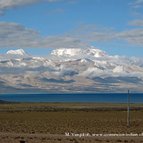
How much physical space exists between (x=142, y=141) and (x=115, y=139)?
2087 millimetres

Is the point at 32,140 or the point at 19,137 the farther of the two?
the point at 19,137

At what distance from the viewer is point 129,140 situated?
36.8 meters

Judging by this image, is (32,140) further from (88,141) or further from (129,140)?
(129,140)

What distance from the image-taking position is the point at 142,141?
3638 centimetres

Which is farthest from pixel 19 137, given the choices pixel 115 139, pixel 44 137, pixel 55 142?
pixel 115 139

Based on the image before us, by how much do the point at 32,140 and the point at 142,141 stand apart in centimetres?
793

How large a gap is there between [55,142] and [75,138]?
258cm

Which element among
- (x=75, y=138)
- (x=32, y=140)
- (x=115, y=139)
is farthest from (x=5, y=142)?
(x=115, y=139)

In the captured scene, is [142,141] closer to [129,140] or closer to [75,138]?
[129,140]

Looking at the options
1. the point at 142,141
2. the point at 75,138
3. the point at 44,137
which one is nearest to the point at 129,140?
the point at 142,141

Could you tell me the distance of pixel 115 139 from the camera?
3731cm

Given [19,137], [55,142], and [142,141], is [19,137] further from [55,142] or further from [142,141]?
[142,141]

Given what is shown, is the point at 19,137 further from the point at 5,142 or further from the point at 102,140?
the point at 102,140

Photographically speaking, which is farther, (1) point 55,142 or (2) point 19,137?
(2) point 19,137
